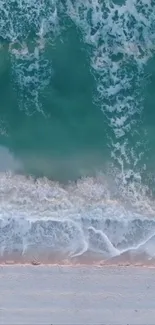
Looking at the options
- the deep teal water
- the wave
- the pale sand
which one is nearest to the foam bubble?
the deep teal water

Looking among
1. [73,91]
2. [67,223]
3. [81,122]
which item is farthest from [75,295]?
[73,91]

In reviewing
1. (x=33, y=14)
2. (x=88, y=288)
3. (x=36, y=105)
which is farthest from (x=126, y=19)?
(x=88, y=288)

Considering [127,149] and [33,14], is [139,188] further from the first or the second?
[33,14]

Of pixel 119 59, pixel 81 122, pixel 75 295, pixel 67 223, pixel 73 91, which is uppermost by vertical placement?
pixel 119 59

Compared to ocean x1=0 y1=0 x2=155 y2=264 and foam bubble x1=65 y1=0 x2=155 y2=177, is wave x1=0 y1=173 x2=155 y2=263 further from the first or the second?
foam bubble x1=65 y1=0 x2=155 y2=177

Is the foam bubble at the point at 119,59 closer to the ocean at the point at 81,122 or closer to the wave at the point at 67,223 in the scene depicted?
the ocean at the point at 81,122

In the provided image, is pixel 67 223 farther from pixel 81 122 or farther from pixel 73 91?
pixel 73 91
